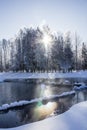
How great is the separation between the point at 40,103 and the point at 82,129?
11.6m

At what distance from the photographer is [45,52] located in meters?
57.3

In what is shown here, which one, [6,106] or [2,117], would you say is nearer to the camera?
[2,117]

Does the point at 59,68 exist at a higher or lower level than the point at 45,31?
lower

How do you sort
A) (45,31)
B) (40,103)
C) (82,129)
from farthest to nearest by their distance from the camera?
1. (45,31)
2. (40,103)
3. (82,129)

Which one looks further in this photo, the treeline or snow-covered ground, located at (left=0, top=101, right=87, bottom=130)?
the treeline

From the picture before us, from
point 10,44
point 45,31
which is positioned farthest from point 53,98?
point 10,44

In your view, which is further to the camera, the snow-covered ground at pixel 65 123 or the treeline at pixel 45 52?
the treeline at pixel 45 52

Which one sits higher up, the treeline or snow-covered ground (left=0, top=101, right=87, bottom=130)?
the treeline

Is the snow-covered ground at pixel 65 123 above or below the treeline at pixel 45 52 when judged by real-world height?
below

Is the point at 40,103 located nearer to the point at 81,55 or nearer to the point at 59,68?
the point at 59,68

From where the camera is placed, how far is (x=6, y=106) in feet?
65.6

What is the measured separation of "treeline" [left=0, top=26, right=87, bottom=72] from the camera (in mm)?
57781

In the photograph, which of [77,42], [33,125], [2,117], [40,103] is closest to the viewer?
[33,125]

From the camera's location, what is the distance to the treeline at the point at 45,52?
2275 inches
